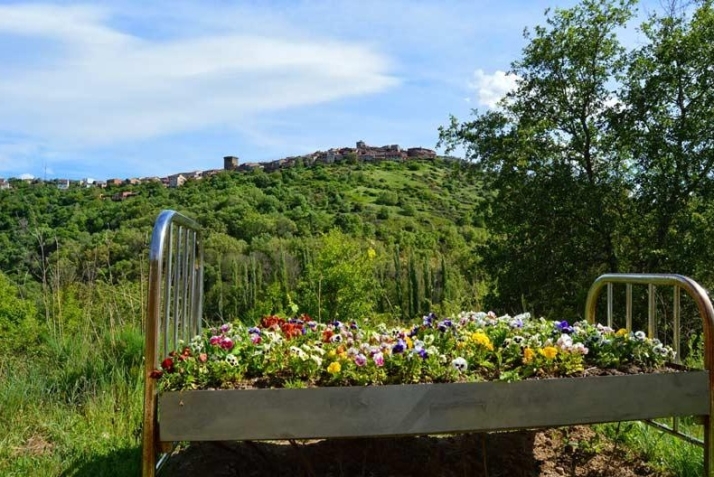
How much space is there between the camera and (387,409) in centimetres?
221

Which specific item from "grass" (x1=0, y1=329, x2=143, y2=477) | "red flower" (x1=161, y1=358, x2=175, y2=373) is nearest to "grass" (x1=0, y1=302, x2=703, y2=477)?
"grass" (x1=0, y1=329, x2=143, y2=477)

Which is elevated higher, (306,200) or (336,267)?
(306,200)

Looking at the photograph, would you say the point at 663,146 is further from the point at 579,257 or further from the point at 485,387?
the point at 485,387

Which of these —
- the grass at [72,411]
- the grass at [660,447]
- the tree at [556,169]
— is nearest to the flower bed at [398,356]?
the grass at [660,447]

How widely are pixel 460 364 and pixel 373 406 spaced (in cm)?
40

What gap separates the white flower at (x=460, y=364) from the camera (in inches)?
94.2

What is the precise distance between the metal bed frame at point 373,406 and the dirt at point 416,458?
1.56ft

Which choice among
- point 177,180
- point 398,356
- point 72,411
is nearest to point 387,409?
point 398,356

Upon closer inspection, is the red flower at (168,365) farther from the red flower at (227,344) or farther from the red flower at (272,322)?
the red flower at (272,322)

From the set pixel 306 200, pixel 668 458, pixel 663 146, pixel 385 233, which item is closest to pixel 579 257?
pixel 663 146

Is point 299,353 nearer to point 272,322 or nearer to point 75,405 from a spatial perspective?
point 272,322

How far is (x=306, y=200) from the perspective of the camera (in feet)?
170

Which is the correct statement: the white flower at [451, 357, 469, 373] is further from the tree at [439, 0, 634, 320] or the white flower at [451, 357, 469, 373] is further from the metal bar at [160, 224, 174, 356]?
the tree at [439, 0, 634, 320]

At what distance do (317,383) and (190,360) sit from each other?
48 cm
